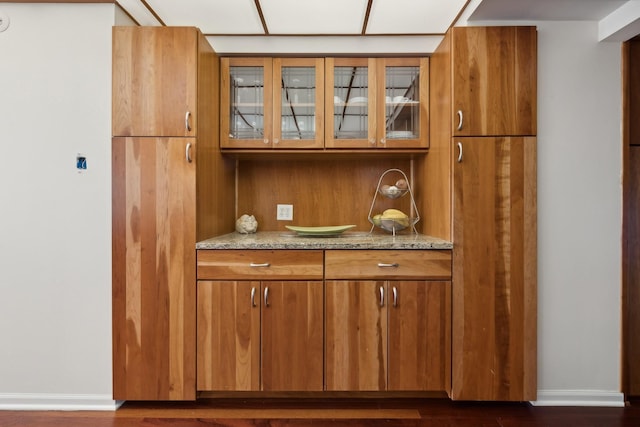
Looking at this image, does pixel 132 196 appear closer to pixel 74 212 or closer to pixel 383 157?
pixel 74 212

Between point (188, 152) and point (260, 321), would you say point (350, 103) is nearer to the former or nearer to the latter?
point (188, 152)

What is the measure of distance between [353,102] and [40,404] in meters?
2.49

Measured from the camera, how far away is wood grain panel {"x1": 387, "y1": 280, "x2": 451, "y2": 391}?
194 centimetres

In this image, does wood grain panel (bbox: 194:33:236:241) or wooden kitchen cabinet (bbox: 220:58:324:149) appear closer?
wood grain panel (bbox: 194:33:236:241)

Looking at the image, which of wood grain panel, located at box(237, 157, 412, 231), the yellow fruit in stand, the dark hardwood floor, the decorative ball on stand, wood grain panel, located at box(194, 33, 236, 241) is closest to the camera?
the dark hardwood floor

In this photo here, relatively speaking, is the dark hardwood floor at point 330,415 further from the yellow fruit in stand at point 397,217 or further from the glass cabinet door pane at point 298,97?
the glass cabinet door pane at point 298,97

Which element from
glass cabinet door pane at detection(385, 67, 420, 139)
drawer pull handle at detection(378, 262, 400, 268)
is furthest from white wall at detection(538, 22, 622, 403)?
drawer pull handle at detection(378, 262, 400, 268)

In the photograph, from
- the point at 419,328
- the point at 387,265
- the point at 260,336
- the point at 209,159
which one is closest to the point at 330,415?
the point at 260,336

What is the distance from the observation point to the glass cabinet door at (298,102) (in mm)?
2252

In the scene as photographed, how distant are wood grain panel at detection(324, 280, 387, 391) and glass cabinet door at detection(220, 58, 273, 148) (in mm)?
1046

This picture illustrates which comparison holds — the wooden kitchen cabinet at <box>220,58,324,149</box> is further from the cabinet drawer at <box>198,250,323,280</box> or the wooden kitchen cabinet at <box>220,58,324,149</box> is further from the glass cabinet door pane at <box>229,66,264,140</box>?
the cabinet drawer at <box>198,250,323,280</box>

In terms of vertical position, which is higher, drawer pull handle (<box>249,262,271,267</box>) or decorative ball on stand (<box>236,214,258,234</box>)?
decorative ball on stand (<box>236,214,258,234</box>)

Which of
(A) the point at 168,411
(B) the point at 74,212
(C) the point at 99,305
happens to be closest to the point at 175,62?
(B) the point at 74,212

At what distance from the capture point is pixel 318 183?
2621mm
